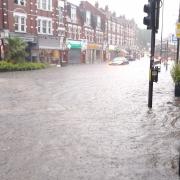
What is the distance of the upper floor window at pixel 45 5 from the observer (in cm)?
4850

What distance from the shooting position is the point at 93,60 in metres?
69.8

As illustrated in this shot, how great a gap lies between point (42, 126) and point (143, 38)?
424ft

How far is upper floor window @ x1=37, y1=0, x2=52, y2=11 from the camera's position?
159 ft

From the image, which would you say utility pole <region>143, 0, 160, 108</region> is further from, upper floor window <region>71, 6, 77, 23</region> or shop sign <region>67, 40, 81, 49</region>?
upper floor window <region>71, 6, 77, 23</region>

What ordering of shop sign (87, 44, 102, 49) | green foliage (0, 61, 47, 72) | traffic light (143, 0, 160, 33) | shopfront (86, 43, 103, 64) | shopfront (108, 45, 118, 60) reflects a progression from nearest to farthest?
traffic light (143, 0, 160, 33)
green foliage (0, 61, 47, 72)
shop sign (87, 44, 102, 49)
shopfront (86, 43, 103, 64)
shopfront (108, 45, 118, 60)

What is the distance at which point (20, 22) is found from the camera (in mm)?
44719

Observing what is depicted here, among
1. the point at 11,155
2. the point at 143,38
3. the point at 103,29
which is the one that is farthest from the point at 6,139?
the point at 143,38

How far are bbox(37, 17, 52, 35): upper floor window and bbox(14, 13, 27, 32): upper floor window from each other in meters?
3.11

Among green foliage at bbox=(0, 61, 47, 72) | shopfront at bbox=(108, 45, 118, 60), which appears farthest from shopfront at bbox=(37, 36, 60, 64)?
shopfront at bbox=(108, 45, 118, 60)

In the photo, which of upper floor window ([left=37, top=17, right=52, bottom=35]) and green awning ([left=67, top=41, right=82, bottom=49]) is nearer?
upper floor window ([left=37, top=17, right=52, bottom=35])

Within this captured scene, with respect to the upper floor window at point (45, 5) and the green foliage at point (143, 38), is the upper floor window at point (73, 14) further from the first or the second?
the green foliage at point (143, 38)

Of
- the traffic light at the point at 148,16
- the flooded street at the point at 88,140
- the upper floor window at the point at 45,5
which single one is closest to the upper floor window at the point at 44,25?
the upper floor window at the point at 45,5

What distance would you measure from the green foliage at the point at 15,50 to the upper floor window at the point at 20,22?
18.5 ft

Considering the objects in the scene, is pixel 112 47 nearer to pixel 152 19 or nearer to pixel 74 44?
pixel 74 44
